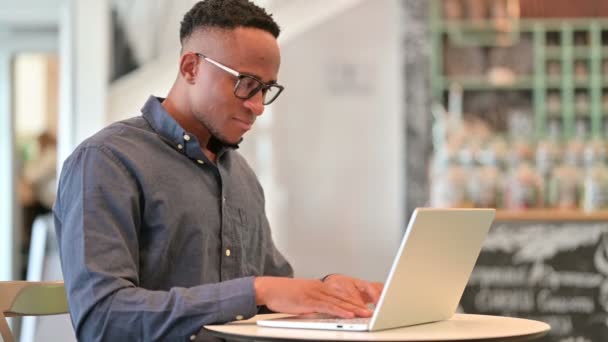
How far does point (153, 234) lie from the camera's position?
1.99m

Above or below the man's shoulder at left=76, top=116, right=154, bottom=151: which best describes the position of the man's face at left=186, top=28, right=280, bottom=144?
above

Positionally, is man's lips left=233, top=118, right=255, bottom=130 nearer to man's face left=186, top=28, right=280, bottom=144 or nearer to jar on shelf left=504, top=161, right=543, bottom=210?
man's face left=186, top=28, right=280, bottom=144

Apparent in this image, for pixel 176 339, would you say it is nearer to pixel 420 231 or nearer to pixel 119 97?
pixel 420 231

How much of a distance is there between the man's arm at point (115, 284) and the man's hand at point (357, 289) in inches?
6.1

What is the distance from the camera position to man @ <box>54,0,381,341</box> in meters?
1.80

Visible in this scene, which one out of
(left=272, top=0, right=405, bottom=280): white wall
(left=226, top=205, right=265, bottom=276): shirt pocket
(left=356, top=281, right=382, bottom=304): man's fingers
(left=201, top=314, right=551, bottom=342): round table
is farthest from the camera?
(left=272, top=0, right=405, bottom=280): white wall

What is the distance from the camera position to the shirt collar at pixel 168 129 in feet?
6.89

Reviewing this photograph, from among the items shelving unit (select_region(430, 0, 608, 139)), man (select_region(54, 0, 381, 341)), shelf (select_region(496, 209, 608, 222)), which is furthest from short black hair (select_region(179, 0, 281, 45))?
shelving unit (select_region(430, 0, 608, 139))

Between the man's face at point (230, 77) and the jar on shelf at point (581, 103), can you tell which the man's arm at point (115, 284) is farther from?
the jar on shelf at point (581, 103)

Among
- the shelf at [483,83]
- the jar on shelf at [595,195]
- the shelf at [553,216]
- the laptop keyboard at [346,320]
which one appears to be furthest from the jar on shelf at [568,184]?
the laptop keyboard at [346,320]

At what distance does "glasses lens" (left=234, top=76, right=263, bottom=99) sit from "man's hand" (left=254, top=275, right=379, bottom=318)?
41 centimetres

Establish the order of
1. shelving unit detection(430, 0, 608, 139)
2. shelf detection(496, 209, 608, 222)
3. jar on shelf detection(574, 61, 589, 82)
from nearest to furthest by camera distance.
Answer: shelf detection(496, 209, 608, 222) < shelving unit detection(430, 0, 608, 139) < jar on shelf detection(574, 61, 589, 82)

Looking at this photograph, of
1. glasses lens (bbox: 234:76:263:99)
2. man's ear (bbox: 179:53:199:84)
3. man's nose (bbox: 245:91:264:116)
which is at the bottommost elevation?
man's nose (bbox: 245:91:264:116)

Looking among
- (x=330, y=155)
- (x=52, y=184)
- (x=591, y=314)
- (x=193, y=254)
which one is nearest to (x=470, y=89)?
(x=330, y=155)
